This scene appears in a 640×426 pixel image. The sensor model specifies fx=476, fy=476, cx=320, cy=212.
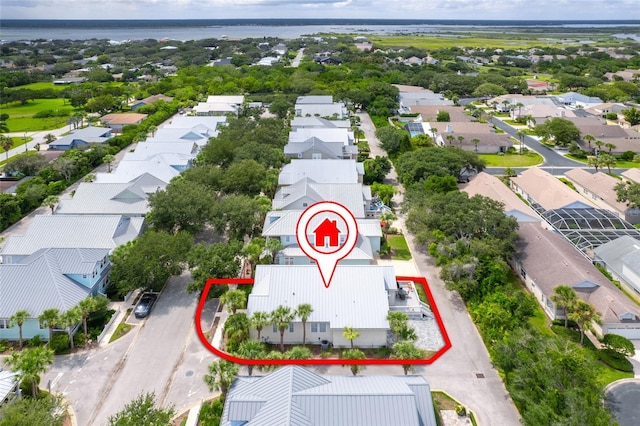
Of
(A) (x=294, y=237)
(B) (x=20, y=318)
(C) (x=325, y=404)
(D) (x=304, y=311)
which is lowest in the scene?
(A) (x=294, y=237)

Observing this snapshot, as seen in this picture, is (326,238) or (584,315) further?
(326,238)

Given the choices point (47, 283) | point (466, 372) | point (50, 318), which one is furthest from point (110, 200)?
point (466, 372)

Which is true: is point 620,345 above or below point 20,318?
below

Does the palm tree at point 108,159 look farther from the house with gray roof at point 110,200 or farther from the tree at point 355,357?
the tree at point 355,357

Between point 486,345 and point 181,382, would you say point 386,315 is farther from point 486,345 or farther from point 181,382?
point 181,382

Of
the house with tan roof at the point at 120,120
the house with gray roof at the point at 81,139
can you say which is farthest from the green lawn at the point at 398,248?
the house with tan roof at the point at 120,120

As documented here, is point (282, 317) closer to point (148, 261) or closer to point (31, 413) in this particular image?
point (148, 261)
